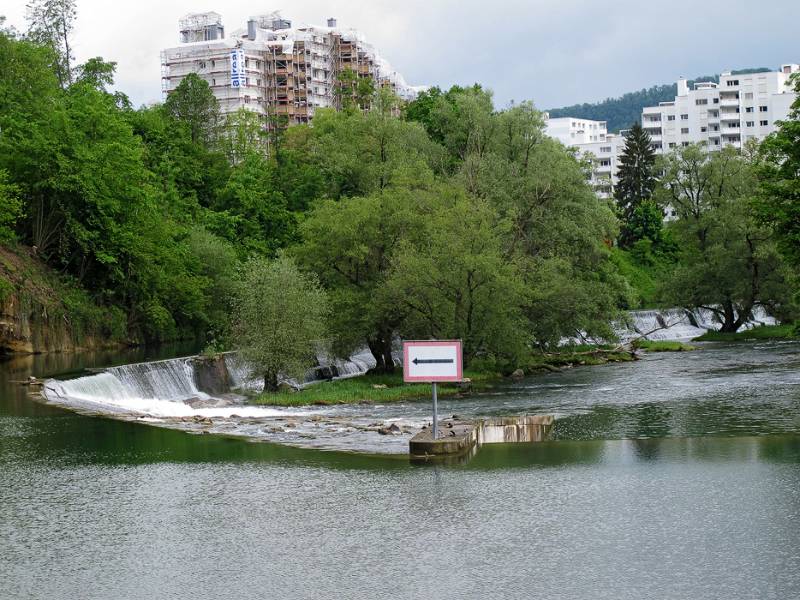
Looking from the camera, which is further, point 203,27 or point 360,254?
point 203,27

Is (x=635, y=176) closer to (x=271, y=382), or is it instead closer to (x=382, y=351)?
(x=382, y=351)

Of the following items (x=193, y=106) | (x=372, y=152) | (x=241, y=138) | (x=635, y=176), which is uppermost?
(x=193, y=106)

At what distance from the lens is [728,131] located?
192125mm

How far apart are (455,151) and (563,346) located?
1711 centimetres

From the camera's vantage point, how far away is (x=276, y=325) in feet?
156

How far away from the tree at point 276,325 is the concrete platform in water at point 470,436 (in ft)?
55.1

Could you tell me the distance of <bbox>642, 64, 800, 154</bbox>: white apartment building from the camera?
18775 cm

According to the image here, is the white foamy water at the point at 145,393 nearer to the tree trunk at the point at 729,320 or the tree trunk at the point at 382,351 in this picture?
the tree trunk at the point at 382,351

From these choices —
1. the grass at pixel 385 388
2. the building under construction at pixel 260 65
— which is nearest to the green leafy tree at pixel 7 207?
the grass at pixel 385 388

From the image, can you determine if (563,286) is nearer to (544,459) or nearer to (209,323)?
(209,323)

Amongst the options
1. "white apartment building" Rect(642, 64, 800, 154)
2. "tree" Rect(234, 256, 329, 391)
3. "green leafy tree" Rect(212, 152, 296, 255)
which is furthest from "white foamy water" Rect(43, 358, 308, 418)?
"white apartment building" Rect(642, 64, 800, 154)

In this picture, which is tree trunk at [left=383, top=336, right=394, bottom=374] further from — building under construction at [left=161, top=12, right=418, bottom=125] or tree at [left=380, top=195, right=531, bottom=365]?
building under construction at [left=161, top=12, right=418, bottom=125]

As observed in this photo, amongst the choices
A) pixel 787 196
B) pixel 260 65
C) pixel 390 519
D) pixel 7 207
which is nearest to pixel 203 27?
pixel 260 65

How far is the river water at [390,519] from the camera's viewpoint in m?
14.3
